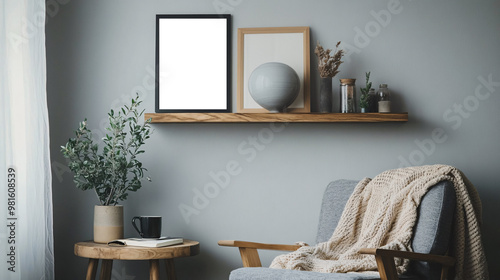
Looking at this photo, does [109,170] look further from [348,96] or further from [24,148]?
[348,96]

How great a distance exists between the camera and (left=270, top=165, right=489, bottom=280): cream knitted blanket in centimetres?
205

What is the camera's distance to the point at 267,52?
271 centimetres

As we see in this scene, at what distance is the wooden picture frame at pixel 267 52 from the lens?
269 centimetres

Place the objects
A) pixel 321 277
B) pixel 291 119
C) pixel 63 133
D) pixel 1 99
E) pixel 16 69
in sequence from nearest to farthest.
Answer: pixel 321 277, pixel 1 99, pixel 16 69, pixel 291 119, pixel 63 133

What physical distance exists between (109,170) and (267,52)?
986 mm

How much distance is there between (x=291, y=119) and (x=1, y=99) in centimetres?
129

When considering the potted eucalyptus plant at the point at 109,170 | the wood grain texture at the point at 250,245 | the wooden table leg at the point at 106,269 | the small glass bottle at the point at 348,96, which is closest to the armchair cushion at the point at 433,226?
the wood grain texture at the point at 250,245

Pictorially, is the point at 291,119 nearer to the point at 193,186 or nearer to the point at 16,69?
the point at 193,186

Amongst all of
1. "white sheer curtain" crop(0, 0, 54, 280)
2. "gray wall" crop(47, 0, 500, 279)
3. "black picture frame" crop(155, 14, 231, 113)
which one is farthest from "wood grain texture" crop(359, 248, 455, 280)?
"white sheer curtain" crop(0, 0, 54, 280)

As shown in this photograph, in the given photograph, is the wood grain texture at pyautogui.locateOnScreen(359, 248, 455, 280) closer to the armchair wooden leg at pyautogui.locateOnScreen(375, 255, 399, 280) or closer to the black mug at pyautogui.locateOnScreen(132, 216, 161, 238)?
the armchair wooden leg at pyautogui.locateOnScreen(375, 255, 399, 280)

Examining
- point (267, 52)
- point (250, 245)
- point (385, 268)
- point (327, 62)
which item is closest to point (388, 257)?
point (385, 268)

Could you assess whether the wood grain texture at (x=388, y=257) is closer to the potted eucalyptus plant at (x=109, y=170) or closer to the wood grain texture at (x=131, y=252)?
the wood grain texture at (x=131, y=252)

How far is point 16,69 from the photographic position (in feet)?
7.25

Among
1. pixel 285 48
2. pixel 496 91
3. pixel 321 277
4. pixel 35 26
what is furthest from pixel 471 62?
pixel 35 26
